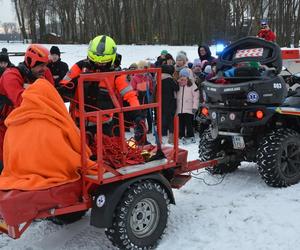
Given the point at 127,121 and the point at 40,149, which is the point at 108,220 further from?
the point at 127,121

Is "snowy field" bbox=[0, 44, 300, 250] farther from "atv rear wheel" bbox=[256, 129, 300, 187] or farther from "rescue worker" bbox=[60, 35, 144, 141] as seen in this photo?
"rescue worker" bbox=[60, 35, 144, 141]

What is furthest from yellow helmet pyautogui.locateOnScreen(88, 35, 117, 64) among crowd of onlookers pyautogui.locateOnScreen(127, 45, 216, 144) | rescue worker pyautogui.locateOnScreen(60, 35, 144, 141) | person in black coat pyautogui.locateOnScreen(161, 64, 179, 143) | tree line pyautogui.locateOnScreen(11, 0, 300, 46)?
tree line pyautogui.locateOnScreen(11, 0, 300, 46)

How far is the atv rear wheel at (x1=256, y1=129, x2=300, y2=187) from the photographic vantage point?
18.6 ft

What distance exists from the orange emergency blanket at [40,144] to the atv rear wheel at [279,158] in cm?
253

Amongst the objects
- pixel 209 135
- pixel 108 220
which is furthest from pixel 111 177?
pixel 209 135

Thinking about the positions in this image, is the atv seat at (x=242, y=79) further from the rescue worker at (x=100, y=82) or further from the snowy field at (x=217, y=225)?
the rescue worker at (x=100, y=82)

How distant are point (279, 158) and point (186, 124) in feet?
13.5

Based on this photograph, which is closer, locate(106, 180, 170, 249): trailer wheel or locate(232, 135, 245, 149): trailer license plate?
locate(106, 180, 170, 249): trailer wheel

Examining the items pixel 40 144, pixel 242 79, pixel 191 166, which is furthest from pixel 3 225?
pixel 242 79

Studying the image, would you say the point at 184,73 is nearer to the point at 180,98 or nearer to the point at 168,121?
the point at 180,98

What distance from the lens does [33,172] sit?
398cm

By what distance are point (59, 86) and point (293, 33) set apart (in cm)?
4838

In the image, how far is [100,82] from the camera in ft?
16.6

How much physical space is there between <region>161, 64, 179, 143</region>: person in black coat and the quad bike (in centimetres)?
298
